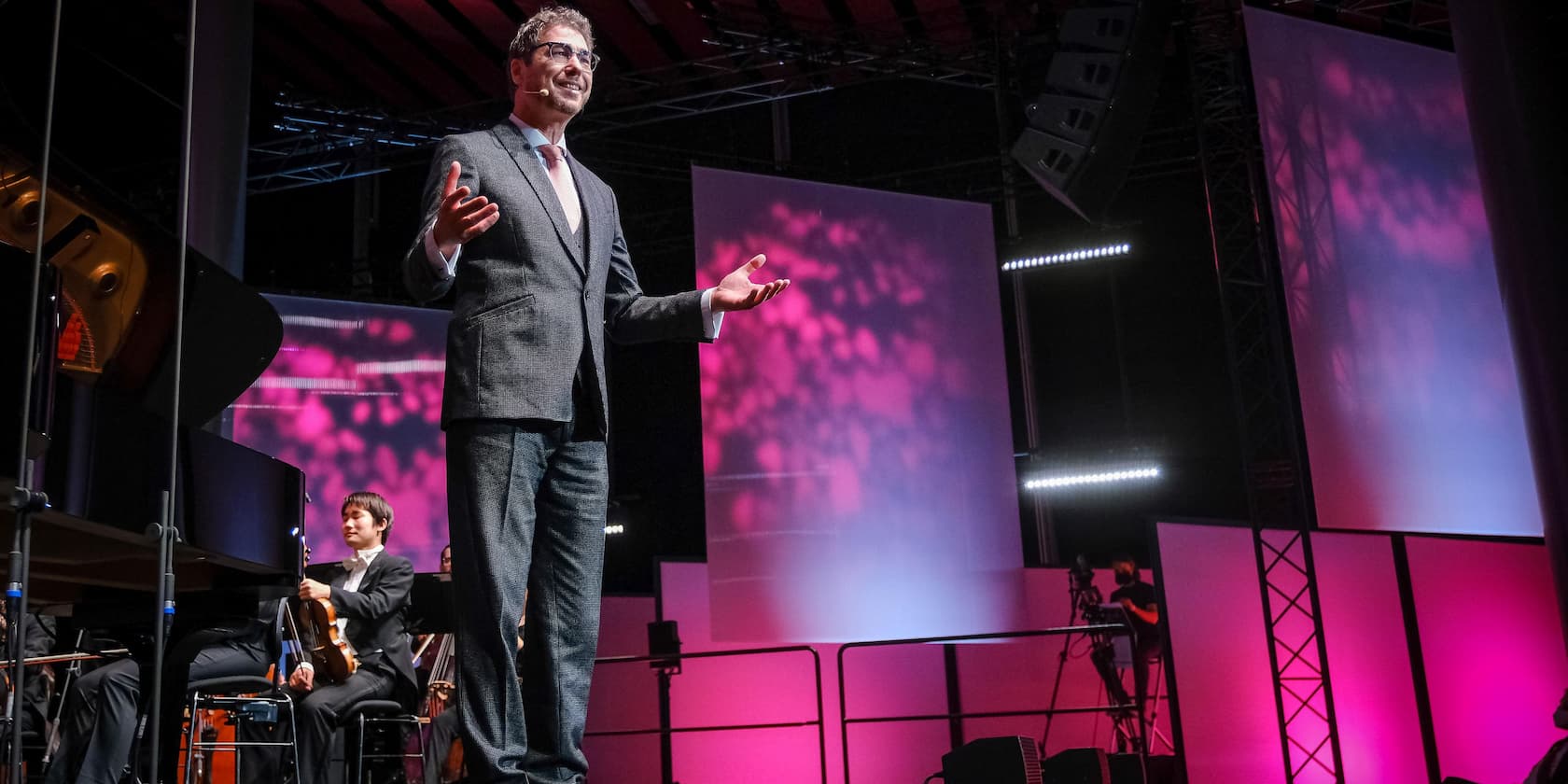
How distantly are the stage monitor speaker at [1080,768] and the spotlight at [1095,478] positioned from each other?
643cm

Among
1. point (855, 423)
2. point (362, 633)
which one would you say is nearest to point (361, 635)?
point (362, 633)

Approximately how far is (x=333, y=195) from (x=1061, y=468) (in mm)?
6854

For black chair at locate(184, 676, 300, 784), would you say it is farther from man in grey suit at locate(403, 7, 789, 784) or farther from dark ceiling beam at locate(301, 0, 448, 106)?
dark ceiling beam at locate(301, 0, 448, 106)

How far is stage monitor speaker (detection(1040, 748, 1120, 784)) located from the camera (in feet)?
14.8

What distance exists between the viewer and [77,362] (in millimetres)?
2846

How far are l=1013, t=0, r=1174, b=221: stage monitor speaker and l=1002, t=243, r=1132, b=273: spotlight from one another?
3518 millimetres

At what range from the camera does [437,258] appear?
169 cm

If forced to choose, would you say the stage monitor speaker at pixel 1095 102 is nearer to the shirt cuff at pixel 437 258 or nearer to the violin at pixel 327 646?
the violin at pixel 327 646

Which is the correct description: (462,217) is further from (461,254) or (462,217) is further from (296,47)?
(296,47)

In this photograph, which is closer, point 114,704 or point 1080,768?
point 114,704

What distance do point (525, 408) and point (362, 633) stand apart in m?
4.01

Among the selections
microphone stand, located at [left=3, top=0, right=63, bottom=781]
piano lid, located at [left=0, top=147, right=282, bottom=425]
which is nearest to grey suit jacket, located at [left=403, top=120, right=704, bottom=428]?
microphone stand, located at [left=3, top=0, right=63, bottom=781]

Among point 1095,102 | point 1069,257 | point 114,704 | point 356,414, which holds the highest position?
point 1069,257

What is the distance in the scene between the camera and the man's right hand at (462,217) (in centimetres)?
163
